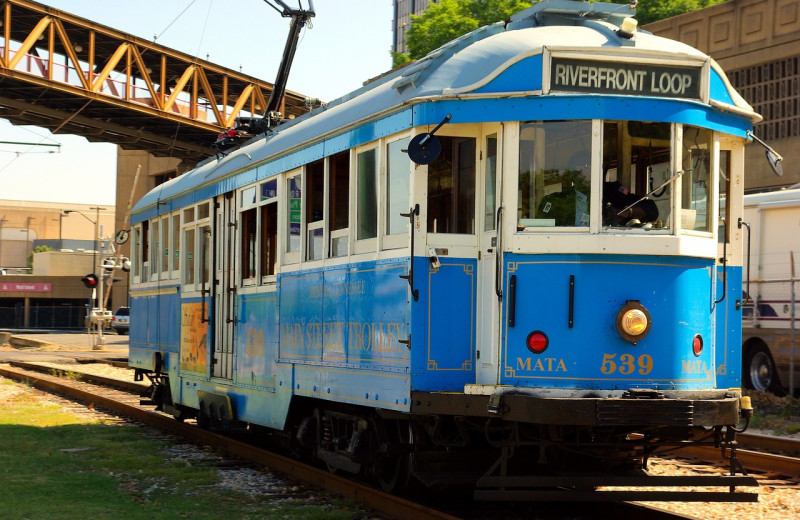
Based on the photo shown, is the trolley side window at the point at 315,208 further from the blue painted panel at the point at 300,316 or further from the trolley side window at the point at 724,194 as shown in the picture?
the trolley side window at the point at 724,194

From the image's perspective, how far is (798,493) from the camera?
30.1 feet

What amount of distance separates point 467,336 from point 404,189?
3.81 ft

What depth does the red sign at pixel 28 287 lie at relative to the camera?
261 feet

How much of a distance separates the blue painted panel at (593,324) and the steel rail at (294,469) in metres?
1.22

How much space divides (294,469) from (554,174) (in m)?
4.17

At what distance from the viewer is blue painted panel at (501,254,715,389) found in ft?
24.2

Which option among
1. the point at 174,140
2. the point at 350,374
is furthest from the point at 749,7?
the point at 350,374

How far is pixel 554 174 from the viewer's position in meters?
7.55

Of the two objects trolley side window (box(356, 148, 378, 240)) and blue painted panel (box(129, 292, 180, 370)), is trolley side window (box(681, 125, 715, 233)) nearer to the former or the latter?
trolley side window (box(356, 148, 378, 240))

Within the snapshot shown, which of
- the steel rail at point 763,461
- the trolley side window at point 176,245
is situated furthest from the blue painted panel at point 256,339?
the steel rail at point 763,461

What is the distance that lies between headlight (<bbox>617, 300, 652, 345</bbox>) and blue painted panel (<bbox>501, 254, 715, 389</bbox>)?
0.04m

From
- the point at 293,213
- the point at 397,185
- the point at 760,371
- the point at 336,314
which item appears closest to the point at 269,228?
the point at 293,213

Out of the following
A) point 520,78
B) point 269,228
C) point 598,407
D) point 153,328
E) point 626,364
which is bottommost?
point 598,407

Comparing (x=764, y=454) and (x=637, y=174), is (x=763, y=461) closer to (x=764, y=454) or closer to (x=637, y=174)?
(x=764, y=454)
